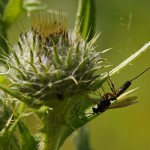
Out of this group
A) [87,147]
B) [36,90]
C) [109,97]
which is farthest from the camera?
[87,147]

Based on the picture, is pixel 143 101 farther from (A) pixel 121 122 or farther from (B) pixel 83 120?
(B) pixel 83 120

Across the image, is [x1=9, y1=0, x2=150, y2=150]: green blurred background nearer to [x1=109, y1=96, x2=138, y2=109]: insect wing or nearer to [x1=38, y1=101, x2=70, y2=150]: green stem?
[x1=109, y1=96, x2=138, y2=109]: insect wing

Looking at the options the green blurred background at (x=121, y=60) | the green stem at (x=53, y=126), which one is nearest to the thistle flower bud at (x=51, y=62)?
the green stem at (x=53, y=126)

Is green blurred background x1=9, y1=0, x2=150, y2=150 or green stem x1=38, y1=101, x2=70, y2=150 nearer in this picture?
green stem x1=38, y1=101, x2=70, y2=150

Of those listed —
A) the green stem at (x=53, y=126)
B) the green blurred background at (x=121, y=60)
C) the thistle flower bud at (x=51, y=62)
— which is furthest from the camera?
the green blurred background at (x=121, y=60)

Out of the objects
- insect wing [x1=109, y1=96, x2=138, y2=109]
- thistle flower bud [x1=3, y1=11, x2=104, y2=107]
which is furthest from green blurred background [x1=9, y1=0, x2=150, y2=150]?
thistle flower bud [x1=3, y1=11, x2=104, y2=107]

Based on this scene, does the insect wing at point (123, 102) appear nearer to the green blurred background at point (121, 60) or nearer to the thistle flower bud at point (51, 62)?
the thistle flower bud at point (51, 62)

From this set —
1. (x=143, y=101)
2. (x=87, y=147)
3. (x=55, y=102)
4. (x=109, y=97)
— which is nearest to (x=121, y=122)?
(x=143, y=101)

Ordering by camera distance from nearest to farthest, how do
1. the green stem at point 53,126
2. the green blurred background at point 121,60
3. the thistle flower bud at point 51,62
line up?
the thistle flower bud at point 51,62 → the green stem at point 53,126 → the green blurred background at point 121,60
